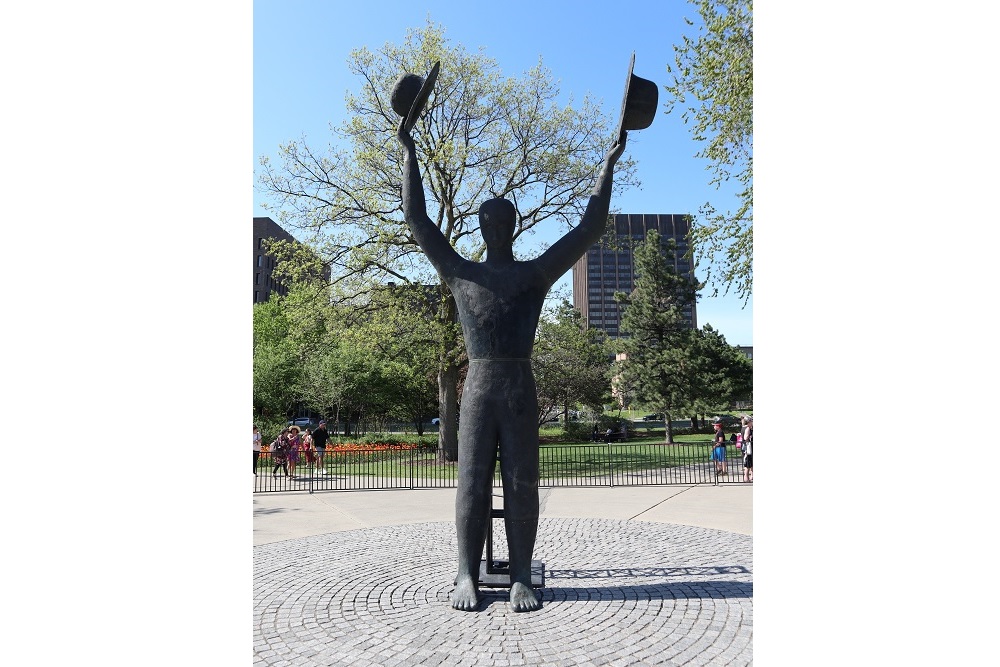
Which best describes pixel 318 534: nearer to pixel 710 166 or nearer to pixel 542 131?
pixel 710 166

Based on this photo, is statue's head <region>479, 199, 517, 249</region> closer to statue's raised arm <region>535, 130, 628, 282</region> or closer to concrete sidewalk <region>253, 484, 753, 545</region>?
statue's raised arm <region>535, 130, 628, 282</region>

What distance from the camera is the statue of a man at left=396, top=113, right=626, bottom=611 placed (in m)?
4.85

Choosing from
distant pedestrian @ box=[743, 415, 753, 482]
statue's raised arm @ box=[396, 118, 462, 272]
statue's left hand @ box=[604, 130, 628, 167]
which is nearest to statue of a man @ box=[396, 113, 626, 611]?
statue's raised arm @ box=[396, 118, 462, 272]

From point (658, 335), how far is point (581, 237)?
101ft

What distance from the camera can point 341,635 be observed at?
4.44m

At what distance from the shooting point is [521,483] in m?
4.86

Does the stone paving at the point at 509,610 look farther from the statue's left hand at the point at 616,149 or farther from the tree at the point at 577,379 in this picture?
the tree at the point at 577,379

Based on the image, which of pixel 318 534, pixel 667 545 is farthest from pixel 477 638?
pixel 318 534

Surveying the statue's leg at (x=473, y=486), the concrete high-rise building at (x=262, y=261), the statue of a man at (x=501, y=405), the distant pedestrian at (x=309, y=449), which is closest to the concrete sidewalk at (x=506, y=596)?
the statue's leg at (x=473, y=486)

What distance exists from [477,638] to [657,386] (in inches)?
1175

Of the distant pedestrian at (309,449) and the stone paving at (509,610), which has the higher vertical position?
the stone paving at (509,610)

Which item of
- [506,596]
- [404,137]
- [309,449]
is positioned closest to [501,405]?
[506,596]

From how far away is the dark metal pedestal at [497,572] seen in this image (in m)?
5.22

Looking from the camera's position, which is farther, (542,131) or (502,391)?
(542,131)
